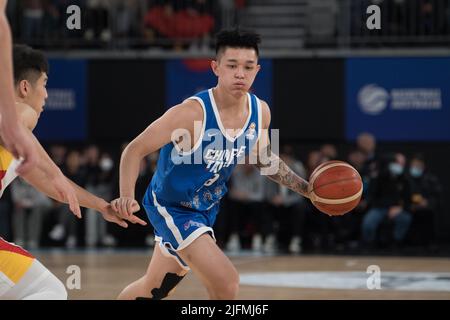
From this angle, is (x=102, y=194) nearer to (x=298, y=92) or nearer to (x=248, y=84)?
(x=298, y=92)

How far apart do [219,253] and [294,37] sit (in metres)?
11.5

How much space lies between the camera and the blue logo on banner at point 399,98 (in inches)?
604

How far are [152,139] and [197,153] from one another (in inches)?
13.6

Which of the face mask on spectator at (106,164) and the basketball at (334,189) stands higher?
the basketball at (334,189)

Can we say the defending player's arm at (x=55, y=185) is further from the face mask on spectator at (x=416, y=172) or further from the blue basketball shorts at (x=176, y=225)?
the face mask on spectator at (x=416, y=172)

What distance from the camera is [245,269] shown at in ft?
40.0

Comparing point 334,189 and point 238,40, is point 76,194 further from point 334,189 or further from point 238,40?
point 334,189

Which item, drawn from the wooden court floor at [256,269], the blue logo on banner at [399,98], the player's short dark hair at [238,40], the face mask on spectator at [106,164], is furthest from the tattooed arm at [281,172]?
the face mask on spectator at [106,164]

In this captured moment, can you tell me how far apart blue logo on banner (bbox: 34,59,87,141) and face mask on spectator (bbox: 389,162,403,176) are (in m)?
5.38

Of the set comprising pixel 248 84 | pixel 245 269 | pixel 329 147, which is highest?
pixel 248 84

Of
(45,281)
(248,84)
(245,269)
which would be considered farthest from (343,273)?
(45,281)

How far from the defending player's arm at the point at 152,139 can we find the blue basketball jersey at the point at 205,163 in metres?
0.10

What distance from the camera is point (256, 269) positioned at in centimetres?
1216

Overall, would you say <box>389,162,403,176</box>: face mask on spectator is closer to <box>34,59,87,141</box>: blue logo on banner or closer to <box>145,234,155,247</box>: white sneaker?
<box>145,234,155,247</box>: white sneaker
